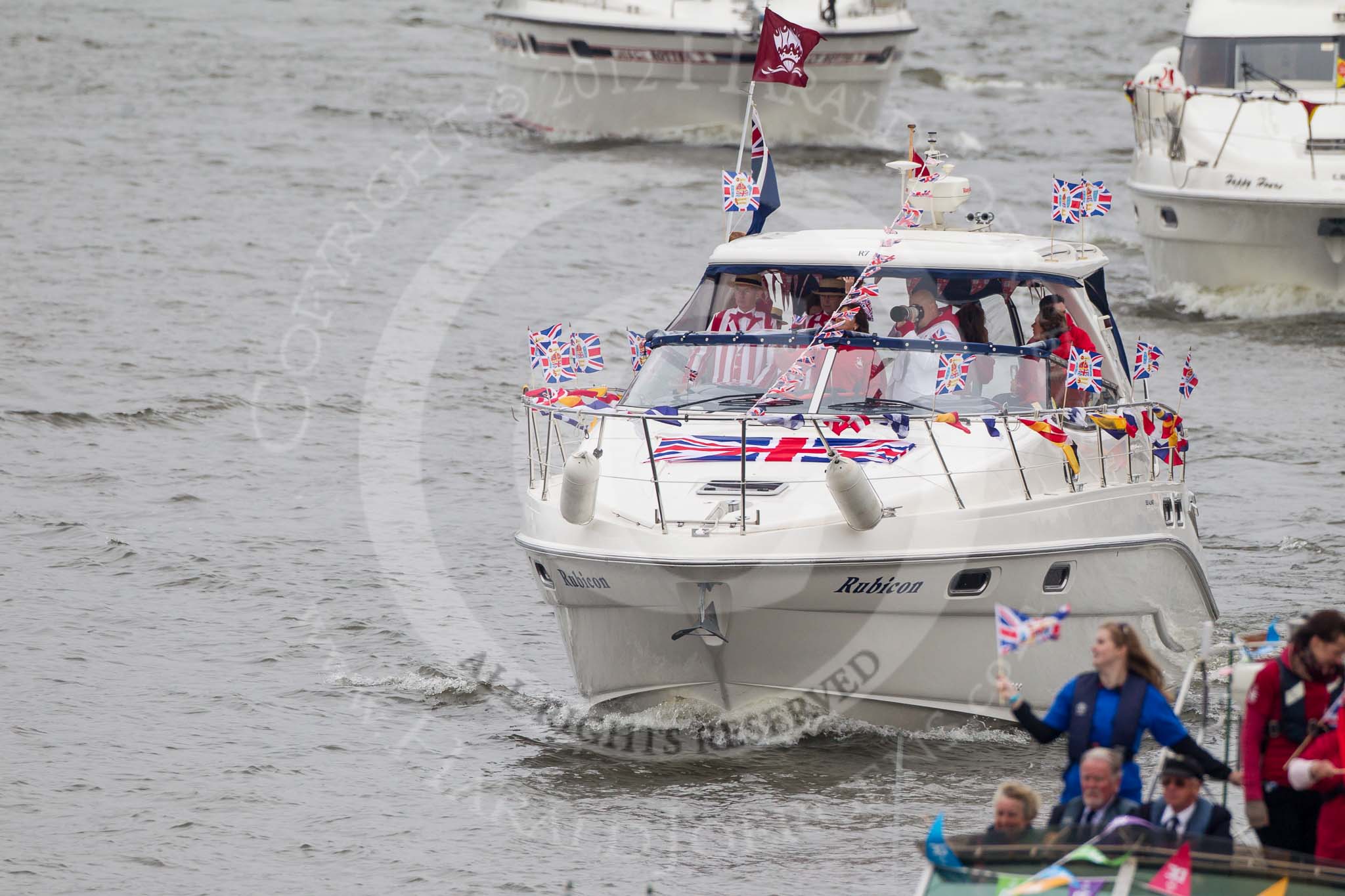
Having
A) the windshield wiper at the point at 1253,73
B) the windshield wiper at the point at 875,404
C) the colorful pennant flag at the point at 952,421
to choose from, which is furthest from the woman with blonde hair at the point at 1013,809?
the windshield wiper at the point at 1253,73

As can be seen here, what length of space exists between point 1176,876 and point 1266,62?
19673 millimetres

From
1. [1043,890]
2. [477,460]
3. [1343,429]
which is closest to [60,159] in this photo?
[477,460]

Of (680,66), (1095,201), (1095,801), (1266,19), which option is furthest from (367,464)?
(680,66)

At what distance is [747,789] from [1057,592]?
84.4 inches

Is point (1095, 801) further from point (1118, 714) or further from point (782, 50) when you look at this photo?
point (782, 50)

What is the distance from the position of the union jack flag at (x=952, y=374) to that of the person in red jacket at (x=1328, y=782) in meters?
4.64

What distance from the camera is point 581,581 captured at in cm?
1076

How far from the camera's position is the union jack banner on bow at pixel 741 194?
13250mm

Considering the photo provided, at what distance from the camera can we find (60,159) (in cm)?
3138

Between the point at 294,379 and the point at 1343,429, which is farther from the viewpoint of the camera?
the point at 294,379

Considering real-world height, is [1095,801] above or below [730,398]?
below

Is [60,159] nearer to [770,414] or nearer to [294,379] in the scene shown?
[294,379]

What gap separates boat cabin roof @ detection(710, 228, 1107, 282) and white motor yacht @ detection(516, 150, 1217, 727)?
23 mm

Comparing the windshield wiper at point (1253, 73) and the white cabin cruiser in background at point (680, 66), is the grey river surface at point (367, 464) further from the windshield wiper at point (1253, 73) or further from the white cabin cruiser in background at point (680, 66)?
the windshield wiper at point (1253, 73)
